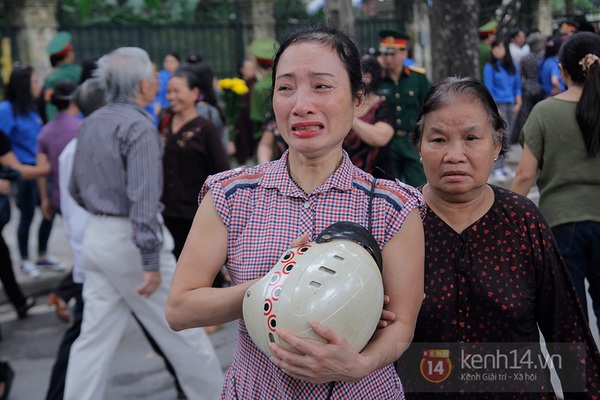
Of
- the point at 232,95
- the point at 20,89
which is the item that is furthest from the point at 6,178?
the point at 232,95

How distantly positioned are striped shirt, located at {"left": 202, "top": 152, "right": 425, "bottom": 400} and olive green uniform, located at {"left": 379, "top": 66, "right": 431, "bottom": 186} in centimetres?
457

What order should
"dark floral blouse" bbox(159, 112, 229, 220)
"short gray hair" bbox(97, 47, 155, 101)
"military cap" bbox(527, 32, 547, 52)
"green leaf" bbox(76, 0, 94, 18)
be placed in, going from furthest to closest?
"green leaf" bbox(76, 0, 94, 18)
"military cap" bbox(527, 32, 547, 52)
"dark floral blouse" bbox(159, 112, 229, 220)
"short gray hair" bbox(97, 47, 155, 101)

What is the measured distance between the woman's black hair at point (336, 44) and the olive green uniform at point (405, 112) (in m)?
4.52

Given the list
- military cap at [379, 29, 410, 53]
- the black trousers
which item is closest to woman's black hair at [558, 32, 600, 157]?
military cap at [379, 29, 410, 53]

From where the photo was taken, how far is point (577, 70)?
12.5ft

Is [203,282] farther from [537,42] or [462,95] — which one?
[537,42]

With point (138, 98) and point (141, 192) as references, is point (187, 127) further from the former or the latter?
point (141, 192)

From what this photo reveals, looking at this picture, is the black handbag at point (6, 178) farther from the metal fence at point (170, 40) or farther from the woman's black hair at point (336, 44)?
the metal fence at point (170, 40)

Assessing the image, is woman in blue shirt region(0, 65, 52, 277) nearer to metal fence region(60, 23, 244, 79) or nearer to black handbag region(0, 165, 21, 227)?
black handbag region(0, 165, 21, 227)

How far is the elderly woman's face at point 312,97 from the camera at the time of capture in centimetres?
196

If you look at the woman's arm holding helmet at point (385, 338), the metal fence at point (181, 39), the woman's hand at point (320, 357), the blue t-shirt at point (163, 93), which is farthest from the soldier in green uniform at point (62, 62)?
the woman's hand at point (320, 357)

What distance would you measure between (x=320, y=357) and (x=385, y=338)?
0.25 meters

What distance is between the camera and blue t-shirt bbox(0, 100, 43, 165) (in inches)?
294

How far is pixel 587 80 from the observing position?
12.2 ft
